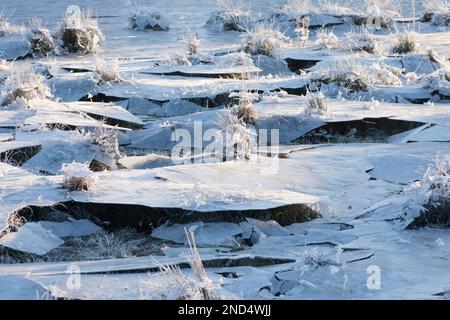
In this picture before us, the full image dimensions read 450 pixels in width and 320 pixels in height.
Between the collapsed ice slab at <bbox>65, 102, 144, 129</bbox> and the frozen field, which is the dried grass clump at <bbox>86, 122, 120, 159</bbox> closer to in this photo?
the frozen field

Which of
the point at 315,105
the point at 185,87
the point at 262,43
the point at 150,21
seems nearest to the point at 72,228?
the point at 315,105

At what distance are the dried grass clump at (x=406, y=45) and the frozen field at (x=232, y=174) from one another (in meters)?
0.03

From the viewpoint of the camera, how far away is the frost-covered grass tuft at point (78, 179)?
19.4ft

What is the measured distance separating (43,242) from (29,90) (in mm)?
4526

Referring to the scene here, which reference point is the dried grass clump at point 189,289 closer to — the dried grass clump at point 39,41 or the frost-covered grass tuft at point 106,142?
the frost-covered grass tuft at point 106,142

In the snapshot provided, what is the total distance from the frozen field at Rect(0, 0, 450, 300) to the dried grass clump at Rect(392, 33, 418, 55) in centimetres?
3

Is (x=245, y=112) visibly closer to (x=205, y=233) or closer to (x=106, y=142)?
(x=106, y=142)

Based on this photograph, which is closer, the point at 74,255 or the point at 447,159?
the point at 74,255

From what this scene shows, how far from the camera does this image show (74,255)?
206 inches

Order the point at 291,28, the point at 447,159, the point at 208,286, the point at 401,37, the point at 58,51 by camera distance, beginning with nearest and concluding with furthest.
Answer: the point at 208,286, the point at 447,159, the point at 401,37, the point at 58,51, the point at 291,28

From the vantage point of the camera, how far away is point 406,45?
1240 cm

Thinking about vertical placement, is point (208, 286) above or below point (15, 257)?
above
